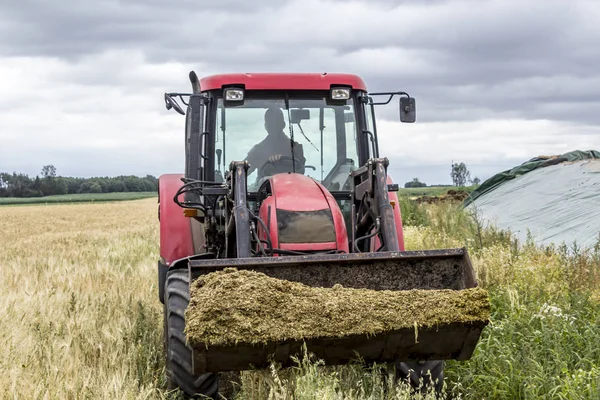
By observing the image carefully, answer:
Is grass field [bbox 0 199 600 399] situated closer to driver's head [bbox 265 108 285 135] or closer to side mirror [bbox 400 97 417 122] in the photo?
side mirror [bbox 400 97 417 122]

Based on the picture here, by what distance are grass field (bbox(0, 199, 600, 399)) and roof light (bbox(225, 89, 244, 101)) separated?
1943 mm

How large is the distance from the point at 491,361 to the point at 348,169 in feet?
6.54

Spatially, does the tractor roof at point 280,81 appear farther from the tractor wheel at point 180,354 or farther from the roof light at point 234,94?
the tractor wheel at point 180,354

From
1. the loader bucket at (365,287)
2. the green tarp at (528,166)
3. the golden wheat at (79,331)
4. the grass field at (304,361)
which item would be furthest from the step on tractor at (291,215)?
the green tarp at (528,166)

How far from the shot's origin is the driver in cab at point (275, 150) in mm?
6109

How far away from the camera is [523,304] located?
6180 millimetres

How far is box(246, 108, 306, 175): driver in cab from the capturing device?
611cm

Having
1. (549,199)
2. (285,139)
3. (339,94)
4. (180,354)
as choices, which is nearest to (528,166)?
(549,199)

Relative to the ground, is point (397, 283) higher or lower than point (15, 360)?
higher

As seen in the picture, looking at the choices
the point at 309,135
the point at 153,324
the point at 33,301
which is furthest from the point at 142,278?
the point at 309,135

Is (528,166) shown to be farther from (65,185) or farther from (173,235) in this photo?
(65,185)

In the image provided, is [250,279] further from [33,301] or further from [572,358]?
[33,301]

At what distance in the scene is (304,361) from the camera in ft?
12.8

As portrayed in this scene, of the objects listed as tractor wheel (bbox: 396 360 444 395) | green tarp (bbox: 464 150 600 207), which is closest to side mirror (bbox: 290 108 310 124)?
tractor wheel (bbox: 396 360 444 395)
